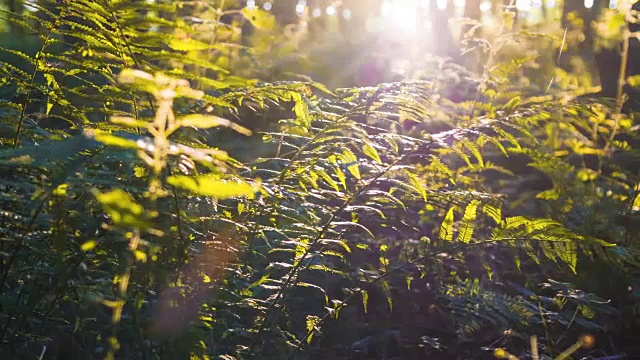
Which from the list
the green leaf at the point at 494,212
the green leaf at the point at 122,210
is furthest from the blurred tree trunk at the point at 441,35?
the green leaf at the point at 122,210

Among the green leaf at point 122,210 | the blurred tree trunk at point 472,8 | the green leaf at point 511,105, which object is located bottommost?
the blurred tree trunk at point 472,8

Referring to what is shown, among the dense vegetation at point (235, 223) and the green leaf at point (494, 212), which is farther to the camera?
the green leaf at point (494, 212)

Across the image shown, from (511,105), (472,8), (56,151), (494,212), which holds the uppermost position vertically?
(56,151)

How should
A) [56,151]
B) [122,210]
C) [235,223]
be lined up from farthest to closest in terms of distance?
[235,223] < [56,151] < [122,210]

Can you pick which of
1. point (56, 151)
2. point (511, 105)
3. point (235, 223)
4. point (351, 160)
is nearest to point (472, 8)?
point (511, 105)

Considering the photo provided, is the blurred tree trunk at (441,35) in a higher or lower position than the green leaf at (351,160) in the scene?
lower

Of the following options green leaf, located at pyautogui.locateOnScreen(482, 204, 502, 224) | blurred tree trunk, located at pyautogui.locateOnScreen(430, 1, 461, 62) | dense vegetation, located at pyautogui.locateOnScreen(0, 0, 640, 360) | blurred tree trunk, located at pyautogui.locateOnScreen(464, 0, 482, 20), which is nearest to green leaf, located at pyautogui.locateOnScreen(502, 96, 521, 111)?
dense vegetation, located at pyautogui.locateOnScreen(0, 0, 640, 360)

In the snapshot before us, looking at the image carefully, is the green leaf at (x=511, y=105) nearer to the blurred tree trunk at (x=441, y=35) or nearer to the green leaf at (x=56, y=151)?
the green leaf at (x=56, y=151)

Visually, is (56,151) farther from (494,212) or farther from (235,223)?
(494,212)

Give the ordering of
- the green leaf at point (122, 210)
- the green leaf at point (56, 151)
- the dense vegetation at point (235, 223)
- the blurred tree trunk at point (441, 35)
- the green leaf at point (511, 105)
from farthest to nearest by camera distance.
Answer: the blurred tree trunk at point (441, 35) < the green leaf at point (511, 105) < the dense vegetation at point (235, 223) < the green leaf at point (56, 151) < the green leaf at point (122, 210)

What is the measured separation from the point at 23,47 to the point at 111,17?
16.3 ft

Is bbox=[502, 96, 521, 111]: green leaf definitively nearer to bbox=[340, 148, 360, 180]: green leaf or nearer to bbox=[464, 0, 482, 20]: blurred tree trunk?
bbox=[340, 148, 360, 180]: green leaf

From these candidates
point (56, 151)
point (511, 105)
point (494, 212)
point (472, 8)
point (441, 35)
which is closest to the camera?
point (56, 151)

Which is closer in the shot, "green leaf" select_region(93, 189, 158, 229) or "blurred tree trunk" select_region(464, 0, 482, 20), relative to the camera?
"green leaf" select_region(93, 189, 158, 229)
